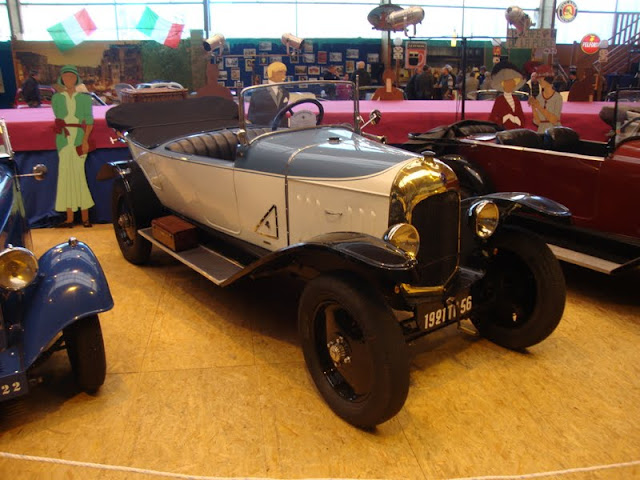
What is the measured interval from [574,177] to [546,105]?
68.0 inches

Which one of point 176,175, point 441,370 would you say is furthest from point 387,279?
point 176,175

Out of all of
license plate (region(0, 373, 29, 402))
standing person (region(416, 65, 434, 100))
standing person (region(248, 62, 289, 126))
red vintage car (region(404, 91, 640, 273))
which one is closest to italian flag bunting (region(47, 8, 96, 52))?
standing person (region(416, 65, 434, 100))

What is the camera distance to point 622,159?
381 cm

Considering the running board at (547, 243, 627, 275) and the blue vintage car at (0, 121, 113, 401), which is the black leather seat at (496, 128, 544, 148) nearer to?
the running board at (547, 243, 627, 275)

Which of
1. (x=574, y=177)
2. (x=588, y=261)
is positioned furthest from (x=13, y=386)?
(x=574, y=177)

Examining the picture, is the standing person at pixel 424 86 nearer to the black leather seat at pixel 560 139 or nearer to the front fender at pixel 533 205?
the black leather seat at pixel 560 139

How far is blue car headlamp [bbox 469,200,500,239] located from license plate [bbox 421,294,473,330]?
1.32 ft

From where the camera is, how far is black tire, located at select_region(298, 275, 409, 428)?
2.30 metres

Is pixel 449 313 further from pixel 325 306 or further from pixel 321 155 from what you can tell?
pixel 321 155

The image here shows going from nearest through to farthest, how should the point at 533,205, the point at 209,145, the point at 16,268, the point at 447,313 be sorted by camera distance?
the point at 16,268 < the point at 447,313 < the point at 533,205 < the point at 209,145

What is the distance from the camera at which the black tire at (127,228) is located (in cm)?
466

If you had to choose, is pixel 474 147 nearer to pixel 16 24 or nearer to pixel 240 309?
pixel 240 309

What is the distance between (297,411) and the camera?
107 inches

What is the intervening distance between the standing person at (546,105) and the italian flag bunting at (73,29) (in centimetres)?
641
